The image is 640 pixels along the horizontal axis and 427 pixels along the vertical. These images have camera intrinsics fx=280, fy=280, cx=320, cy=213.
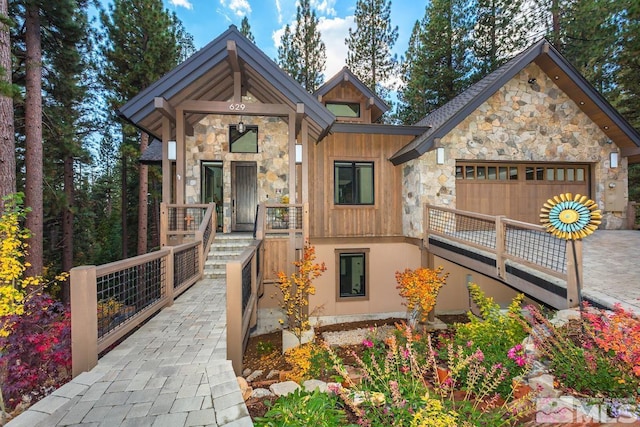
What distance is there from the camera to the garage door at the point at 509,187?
9.30m

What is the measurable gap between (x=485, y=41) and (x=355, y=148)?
11716 millimetres

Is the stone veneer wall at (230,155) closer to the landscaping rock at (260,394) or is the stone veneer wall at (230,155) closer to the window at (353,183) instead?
the window at (353,183)

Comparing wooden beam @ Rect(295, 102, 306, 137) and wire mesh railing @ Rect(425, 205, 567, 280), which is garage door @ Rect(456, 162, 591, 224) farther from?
wooden beam @ Rect(295, 102, 306, 137)

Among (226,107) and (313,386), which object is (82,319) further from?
(226,107)

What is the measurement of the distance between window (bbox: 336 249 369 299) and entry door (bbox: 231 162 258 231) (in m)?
3.27

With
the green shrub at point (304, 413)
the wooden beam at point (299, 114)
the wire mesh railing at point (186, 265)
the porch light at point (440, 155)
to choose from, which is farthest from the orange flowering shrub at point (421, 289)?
the wire mesh railing at point (186, 265)

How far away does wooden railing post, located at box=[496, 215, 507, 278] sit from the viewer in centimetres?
576

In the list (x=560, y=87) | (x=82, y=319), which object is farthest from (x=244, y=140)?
(x=560, y=87)

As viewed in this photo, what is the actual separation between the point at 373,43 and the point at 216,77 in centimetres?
1408

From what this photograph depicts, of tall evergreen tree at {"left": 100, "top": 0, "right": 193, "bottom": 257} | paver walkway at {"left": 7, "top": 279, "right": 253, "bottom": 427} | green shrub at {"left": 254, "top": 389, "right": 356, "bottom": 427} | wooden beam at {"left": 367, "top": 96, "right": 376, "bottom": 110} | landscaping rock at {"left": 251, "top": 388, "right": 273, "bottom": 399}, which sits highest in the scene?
tall evergreen tree at {"left": 100, "top": 0, "right": 193, "bottom": 257}

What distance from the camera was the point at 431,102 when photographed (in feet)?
54.7

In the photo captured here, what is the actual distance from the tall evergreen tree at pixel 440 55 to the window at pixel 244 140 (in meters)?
11.0

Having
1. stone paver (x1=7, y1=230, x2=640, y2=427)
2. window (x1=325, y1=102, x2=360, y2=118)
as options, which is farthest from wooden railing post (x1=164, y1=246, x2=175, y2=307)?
window (x1=325, y1=102, x2=360, y2=118)

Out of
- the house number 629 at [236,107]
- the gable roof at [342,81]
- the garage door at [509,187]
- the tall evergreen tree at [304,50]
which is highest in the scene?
the tall evergreen tree at [304,50]
